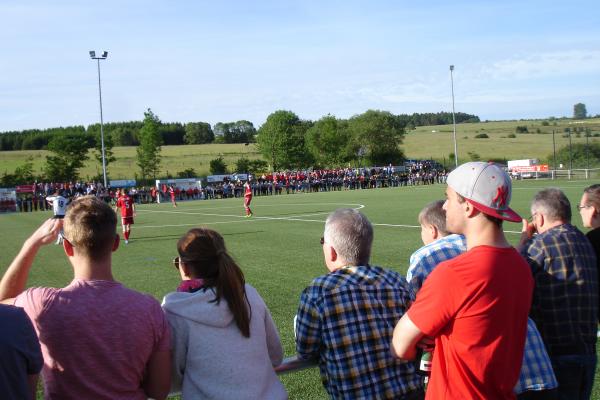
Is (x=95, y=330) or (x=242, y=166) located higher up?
(x=242, y=166)

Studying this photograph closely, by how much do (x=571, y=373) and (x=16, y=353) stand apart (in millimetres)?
2941

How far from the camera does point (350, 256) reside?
10.8 feet

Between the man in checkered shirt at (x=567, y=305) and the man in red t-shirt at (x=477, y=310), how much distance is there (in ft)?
3.68

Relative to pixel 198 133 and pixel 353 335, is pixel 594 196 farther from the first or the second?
pixel 198 133

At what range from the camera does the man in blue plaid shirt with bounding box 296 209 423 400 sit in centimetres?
312

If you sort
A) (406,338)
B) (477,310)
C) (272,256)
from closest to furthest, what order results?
(477,310)
(406,338)
(272,256)

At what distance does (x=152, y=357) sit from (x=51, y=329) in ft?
1.51

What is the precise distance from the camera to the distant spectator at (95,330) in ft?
8.91

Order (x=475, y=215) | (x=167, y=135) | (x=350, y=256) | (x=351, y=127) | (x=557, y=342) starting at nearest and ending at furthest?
1. (x=475, y=215)
2. (x=350, y=256)
3. (x=557, y=342)
4. (x=351, y=127)
5. (x=167, y=135)

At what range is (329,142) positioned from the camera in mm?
96938

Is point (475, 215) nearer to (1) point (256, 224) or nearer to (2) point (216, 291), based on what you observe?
(2) point (216, 291)

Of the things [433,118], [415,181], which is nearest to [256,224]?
[415,181]

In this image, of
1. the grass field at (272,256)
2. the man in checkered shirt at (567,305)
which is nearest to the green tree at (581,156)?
the grass field at (272,256)

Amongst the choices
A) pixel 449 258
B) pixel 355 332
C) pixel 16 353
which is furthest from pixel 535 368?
pixel 16 353
